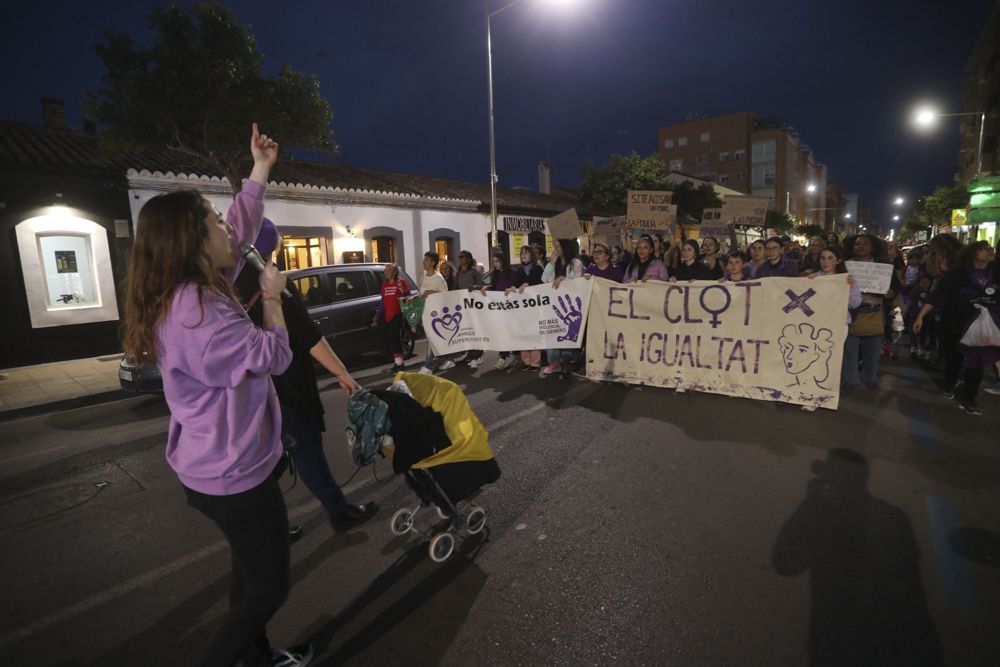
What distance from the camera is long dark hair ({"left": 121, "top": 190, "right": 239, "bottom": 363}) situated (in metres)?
1.64

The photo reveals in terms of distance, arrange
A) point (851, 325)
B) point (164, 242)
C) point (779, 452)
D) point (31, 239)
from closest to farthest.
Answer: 1. point (164, 242)
2. point (779, 452)
3. point (851, 325)
4. point (31, 239)

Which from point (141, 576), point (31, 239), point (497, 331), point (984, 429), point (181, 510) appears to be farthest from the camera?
point (31, 239)

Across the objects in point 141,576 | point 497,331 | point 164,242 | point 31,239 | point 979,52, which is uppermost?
point 979,52

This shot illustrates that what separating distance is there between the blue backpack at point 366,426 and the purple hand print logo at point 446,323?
203 inches

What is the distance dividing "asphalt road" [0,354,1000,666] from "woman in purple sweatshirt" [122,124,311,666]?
2.78ft

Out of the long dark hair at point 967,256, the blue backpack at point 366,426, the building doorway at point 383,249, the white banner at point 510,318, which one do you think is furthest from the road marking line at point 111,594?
the building doorway at point 383,249

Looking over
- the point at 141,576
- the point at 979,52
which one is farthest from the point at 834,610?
the point at 979,52

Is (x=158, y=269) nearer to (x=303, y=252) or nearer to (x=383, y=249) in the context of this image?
(x=303, y=252)

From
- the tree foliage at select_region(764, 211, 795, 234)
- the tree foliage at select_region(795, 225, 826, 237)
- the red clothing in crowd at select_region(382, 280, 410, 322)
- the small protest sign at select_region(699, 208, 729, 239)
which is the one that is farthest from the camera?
the tree foliage at select_region(795, 225, 826, 237)

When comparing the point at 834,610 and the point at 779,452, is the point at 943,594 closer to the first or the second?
the point at 834,610

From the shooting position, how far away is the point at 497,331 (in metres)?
7.66

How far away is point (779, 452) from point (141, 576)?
4.79 m

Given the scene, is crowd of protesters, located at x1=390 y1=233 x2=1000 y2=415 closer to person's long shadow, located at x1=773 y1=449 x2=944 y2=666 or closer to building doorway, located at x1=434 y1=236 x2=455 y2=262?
person's long shadow, located at x1=773 y1=449 x2=944 y2=666

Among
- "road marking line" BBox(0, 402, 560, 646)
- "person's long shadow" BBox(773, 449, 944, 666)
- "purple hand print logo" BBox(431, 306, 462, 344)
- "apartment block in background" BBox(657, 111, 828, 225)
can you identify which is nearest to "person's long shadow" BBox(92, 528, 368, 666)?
"road marking line" BBox(0, 402, 560, 646)
